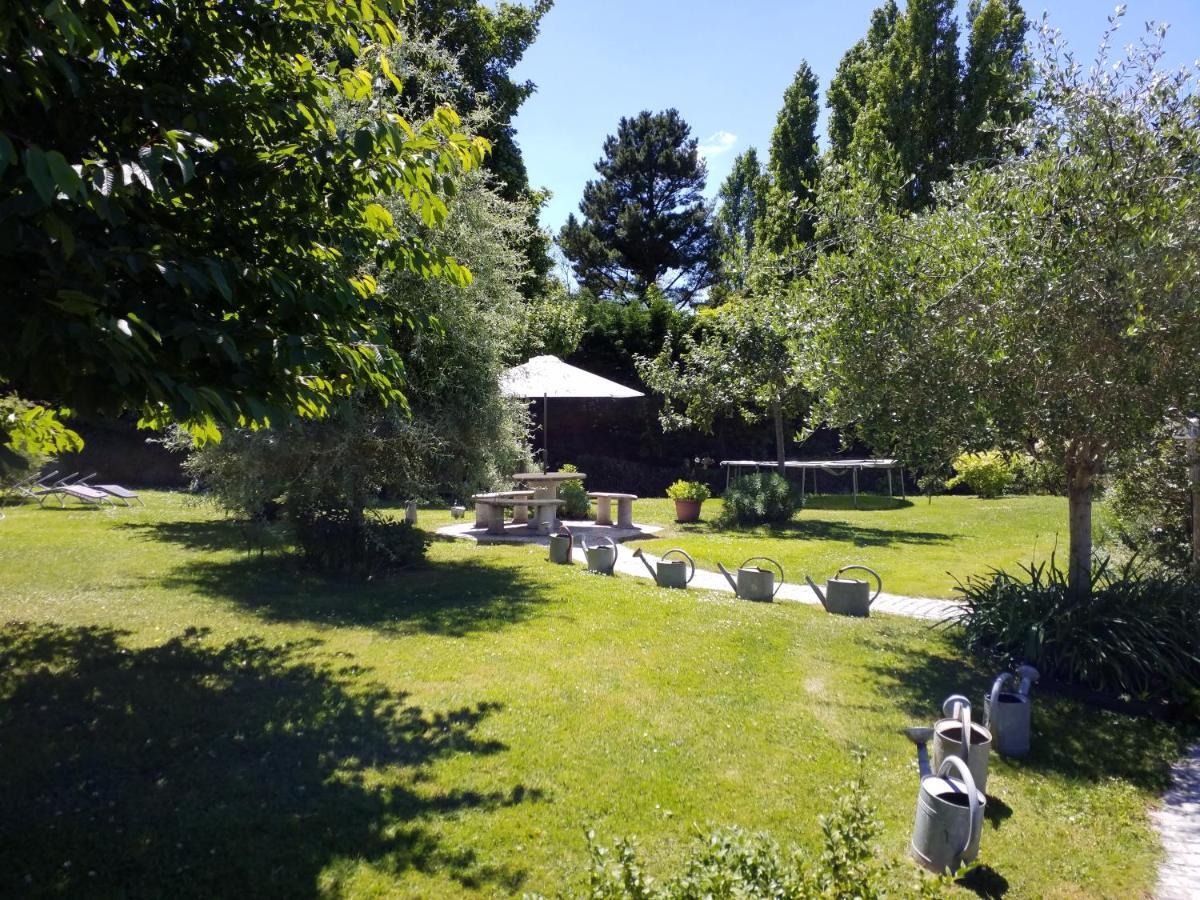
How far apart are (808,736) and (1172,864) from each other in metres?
1.93

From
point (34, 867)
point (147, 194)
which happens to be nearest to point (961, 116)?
point (147, 194)

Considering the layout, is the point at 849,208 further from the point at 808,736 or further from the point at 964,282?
the point at 808,736

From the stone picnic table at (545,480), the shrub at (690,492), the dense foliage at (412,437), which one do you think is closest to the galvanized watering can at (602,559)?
the dense foliage at (412,437)

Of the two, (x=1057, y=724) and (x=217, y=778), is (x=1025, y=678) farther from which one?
(x=217, y=778)

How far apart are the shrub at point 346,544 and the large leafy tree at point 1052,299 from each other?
6.25 m

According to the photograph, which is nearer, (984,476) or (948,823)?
(948,823)

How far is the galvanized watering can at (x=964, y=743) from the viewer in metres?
4.16

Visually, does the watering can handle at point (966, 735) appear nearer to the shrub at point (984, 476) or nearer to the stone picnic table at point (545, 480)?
the stone picnic table at point (545, 480)

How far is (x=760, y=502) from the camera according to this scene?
610 inches

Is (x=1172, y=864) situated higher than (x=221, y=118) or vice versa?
(x=221, y=118)

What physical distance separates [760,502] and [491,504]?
5.13 m

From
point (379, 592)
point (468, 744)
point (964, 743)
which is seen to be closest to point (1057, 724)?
point (964, 743)

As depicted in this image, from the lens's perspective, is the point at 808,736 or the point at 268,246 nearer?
the point at 268,246

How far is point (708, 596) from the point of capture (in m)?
9.31
